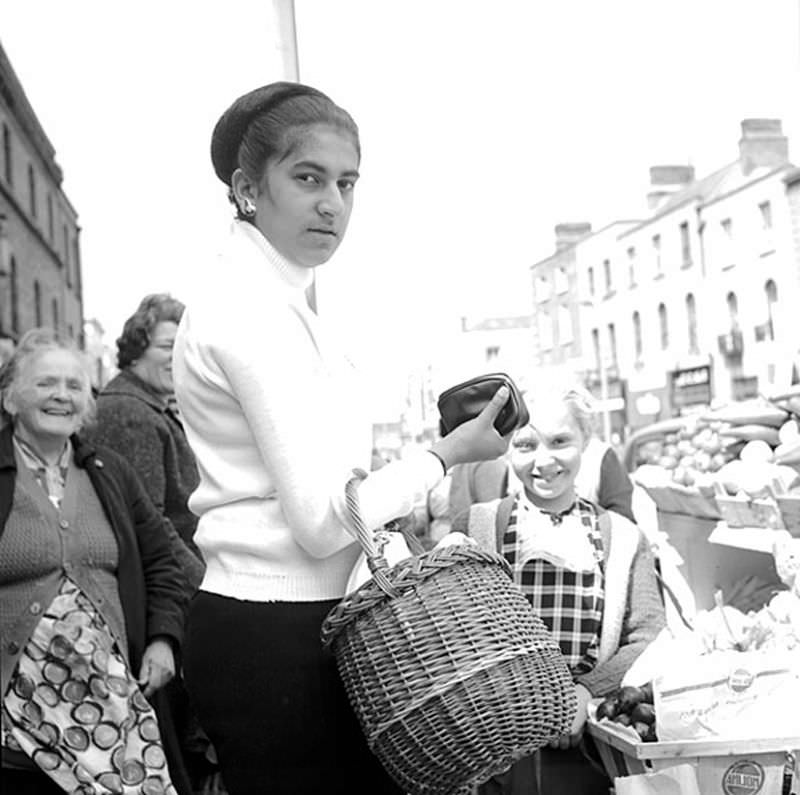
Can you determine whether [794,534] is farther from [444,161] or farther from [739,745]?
[444,161]

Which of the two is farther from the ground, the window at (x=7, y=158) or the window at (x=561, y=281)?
the window at (x=7, y=158)

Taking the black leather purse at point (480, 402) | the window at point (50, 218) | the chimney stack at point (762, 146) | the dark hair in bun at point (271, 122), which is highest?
the chimney stack at point (762, 146)

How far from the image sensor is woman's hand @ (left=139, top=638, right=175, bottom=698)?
2523mm

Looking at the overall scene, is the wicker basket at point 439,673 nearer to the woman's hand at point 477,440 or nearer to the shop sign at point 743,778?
the woman's hand at point 477,440

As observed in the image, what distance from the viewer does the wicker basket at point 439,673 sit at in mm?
1282

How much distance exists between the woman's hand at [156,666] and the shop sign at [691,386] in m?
5.28

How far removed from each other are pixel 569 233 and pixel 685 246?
34.0 feet

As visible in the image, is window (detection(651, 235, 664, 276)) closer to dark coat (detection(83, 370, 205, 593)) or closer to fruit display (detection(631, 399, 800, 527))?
fruit display (detection(631, 399, 800, 527))

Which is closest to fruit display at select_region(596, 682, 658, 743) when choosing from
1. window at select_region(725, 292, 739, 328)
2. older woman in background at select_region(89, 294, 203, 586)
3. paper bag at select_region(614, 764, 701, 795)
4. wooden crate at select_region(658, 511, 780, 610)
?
paper bag at select_region(614, 764, 701, 795)

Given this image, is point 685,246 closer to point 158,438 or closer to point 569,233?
point 569,233

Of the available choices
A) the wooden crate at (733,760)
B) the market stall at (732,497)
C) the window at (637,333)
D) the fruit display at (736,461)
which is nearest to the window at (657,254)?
the window at (637,333)

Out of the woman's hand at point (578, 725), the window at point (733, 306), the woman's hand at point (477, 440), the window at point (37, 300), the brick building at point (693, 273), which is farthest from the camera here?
the window at point (733, 306)

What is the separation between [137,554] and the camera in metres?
2.61

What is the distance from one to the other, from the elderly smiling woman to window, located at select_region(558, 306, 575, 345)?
165 inches
